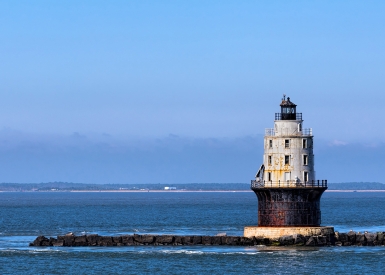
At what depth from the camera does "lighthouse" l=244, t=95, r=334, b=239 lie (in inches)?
2584

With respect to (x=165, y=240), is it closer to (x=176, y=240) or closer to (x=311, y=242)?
(x=176, y=240)

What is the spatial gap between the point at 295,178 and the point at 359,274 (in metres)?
12.2

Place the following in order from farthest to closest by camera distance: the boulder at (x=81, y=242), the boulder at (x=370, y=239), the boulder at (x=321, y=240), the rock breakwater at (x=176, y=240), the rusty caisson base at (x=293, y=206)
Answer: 1. the boulder at (x=81, y=242)
2. the boulder at (x=370, y=239)
3. the rock breakwater at (x=176, y=240)
4. the rusty caisson base at (x=293, y=206)
5. the boulder at (x=321, y=240)

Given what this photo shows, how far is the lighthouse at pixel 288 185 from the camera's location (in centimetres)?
6562

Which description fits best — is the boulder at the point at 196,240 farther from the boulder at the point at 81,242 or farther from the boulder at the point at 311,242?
the boulder at the point at 311,242

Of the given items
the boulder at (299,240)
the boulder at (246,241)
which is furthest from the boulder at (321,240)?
the boulder at (246,241)

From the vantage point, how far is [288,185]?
216ft

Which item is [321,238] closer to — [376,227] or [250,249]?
[250,249]

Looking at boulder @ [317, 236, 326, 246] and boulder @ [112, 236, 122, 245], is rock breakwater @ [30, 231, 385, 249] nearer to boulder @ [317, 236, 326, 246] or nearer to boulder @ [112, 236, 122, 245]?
boulder @ [112, 236, 122, 245]

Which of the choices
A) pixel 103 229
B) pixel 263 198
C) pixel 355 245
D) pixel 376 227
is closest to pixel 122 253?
pixel 263 198

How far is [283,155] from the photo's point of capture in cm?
6588

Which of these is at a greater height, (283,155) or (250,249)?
(283,155)

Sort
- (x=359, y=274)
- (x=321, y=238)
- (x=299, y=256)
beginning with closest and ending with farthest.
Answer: (x=359, y=274), (x=299, y=256), (x=321, y=238)

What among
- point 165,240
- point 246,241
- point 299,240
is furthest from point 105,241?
point 299,240
